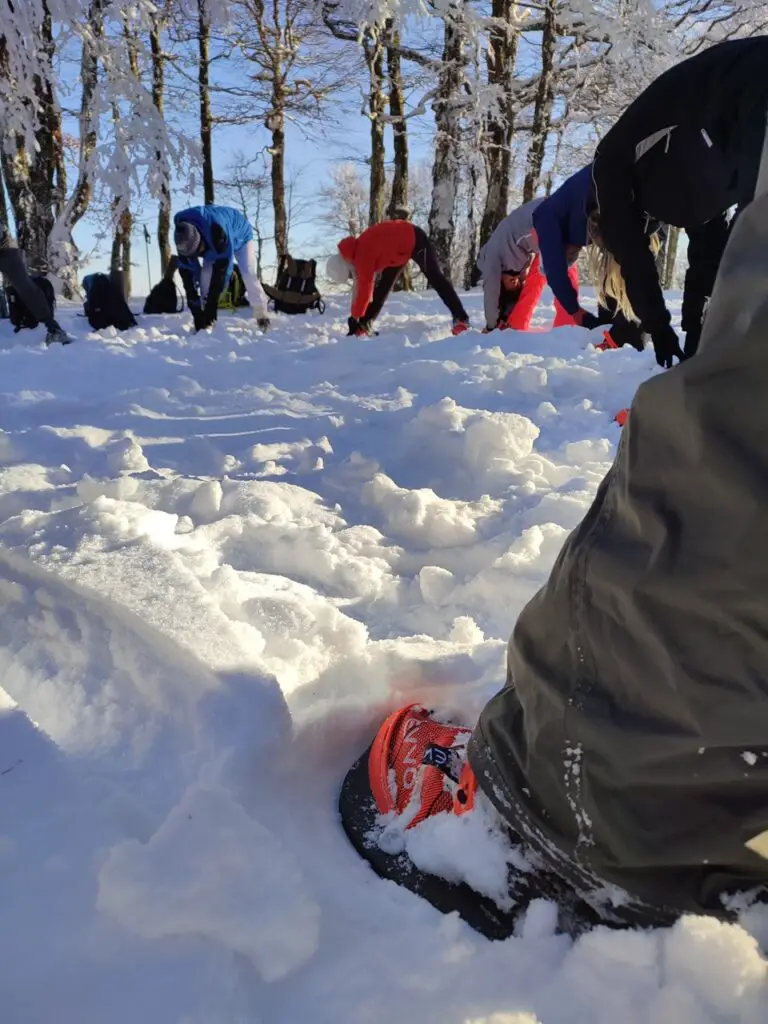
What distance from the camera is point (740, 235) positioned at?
679 millimetres

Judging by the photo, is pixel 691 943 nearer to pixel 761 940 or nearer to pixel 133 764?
pixel 761 940

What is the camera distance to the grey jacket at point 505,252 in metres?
6.17

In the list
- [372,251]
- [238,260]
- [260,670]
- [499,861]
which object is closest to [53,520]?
[260,670]

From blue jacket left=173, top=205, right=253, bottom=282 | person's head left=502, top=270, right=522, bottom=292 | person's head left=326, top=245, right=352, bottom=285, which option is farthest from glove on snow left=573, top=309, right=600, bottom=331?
blue jacket left=173, top=205, right=253, bottom=282

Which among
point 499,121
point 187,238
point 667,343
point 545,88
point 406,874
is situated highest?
point 545,88

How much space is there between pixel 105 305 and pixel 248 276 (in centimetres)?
162

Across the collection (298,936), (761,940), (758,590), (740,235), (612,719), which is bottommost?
(298,936)

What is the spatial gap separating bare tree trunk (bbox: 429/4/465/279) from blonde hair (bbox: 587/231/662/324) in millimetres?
7124

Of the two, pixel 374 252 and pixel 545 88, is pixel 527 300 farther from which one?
pixel 545 88

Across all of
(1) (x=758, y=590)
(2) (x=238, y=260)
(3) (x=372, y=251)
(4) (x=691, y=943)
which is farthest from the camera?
(2) (x=238, y=260)

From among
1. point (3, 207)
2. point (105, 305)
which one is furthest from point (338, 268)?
point (3, 207)

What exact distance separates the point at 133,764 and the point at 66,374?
16.5ft

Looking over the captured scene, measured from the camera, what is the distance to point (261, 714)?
125 cm

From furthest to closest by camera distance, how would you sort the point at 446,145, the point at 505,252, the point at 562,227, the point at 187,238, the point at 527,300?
the point at 446,145, the point at 187,238, the point at 527,300, the point at 505,252, the point at 562,227
